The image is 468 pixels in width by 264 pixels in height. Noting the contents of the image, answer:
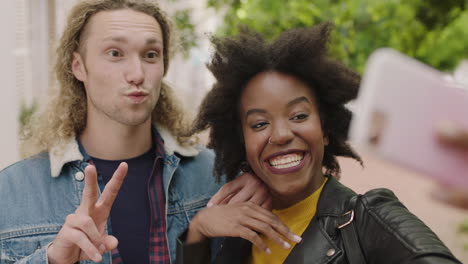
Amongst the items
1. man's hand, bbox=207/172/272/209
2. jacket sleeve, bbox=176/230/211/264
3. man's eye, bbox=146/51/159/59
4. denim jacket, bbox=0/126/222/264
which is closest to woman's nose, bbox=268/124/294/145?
man's hand, bbox=207/172/272/209

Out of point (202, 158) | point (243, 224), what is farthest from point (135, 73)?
point (243, 224)

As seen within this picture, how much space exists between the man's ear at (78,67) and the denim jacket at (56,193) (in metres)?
0.33

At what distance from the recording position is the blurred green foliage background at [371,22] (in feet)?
12.5

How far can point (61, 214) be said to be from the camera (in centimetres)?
211

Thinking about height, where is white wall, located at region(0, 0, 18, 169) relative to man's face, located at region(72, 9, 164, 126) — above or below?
below

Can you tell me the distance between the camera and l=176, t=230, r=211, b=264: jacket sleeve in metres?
1.86

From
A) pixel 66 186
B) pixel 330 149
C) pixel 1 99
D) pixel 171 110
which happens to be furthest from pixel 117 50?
pixel 1 99

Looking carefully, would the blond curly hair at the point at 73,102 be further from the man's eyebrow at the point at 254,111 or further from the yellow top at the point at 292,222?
the yellow top at the point at 292,222

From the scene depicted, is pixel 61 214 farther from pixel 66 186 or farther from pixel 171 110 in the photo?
pixel 171 110

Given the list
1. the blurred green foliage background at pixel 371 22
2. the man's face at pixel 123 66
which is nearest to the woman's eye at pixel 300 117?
the man's face at pixel 123 66

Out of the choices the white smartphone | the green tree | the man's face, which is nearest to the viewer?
the white smartphone

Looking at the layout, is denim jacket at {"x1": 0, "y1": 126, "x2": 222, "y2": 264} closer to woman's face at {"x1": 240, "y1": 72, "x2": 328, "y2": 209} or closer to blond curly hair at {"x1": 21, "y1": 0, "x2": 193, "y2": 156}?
blond curly hair at {"x1": 21, "y1": 0, "x2": 193, "y2": 156}

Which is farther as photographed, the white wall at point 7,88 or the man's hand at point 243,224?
the white wall at point 7,88

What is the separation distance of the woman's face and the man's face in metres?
0.56
